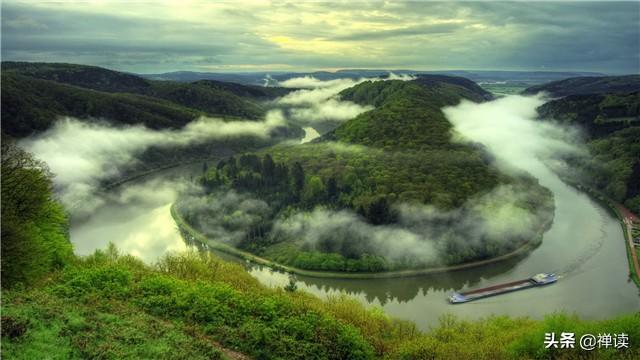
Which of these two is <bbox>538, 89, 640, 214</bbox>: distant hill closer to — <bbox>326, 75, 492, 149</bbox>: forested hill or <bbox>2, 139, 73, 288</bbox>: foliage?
<bbox>326, 75, 492, 149</bbox>: forested hill

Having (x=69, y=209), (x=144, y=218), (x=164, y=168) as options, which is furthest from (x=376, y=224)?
(x=164, y=168)

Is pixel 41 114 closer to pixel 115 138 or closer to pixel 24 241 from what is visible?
pixel 115 138

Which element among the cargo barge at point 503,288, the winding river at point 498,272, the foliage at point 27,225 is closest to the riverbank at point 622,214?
the winding river at point 498,272

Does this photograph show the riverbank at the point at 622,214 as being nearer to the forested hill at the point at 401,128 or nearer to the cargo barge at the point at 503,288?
the cargo barge at the point at 503,288

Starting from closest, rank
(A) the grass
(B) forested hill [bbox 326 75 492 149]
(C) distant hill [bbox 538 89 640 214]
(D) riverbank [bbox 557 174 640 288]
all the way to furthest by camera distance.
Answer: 1. (A) the grass
2. (D) riverbank [bbox 557 174 640 288]
3. (C) distant hill [bbox 538 89 640 214]
4. (B) forested hill [bbox 326 75 492 149]

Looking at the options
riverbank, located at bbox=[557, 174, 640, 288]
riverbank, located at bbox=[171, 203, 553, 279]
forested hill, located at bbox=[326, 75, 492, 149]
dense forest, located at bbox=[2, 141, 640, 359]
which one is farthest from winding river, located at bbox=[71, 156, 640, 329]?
forested hill, located at bbox=[326, 75, 492, 149]

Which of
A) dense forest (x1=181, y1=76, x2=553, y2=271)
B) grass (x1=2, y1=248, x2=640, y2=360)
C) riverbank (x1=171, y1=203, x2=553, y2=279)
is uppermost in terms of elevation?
grass (x1=2, y1=248, x2=640, y2=360)

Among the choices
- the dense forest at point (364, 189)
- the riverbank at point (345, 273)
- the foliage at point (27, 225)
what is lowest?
the riverbank at point (345, 273)
